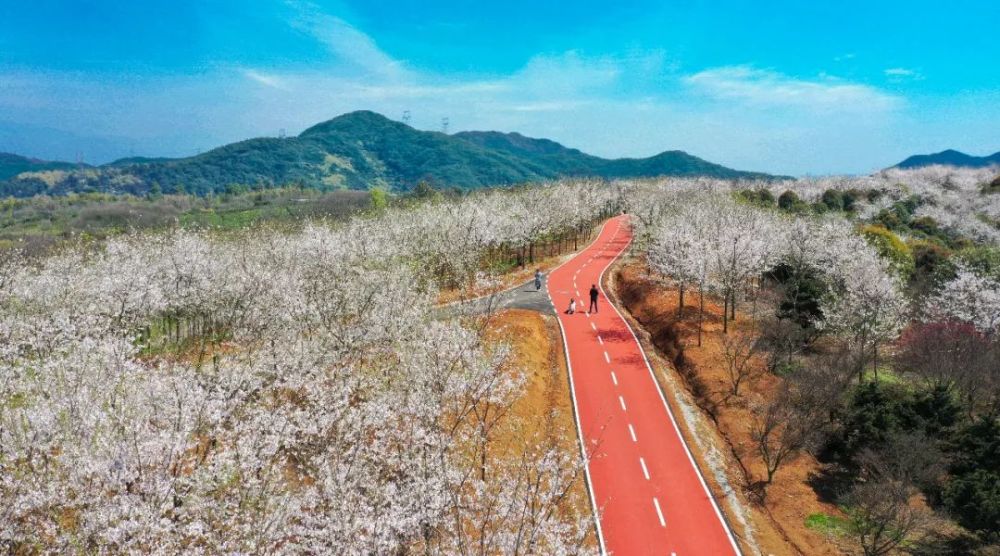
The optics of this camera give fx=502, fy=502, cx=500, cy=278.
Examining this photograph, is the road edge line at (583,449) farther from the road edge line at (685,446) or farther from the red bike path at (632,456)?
the road edge line at (685,446)

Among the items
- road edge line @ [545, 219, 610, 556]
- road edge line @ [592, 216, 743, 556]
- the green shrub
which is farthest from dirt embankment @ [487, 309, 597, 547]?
the green shrub

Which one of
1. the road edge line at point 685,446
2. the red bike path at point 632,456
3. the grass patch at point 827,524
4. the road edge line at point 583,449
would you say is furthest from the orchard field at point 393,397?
the road edge line at point 685,446

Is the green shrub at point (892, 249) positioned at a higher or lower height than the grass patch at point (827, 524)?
higher

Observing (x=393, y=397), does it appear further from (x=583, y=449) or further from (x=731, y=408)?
(x=731, y=408)

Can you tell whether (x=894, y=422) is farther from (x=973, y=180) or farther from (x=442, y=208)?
(x=973, y=180)

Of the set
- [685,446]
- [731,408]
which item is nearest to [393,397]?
[685,446]

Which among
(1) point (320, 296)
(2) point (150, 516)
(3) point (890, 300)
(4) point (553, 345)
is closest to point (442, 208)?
(4) point (553, 345)
